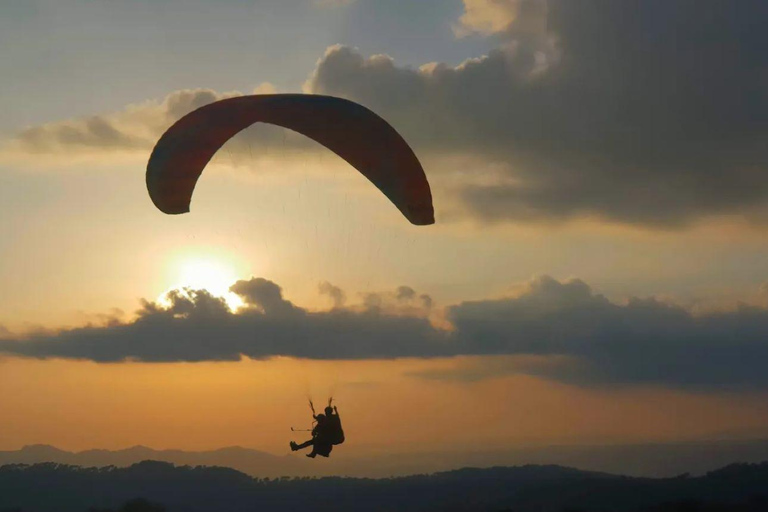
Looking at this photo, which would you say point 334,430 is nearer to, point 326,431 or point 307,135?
point 326,431

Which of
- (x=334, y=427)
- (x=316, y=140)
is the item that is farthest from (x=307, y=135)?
(x=334, y=427)

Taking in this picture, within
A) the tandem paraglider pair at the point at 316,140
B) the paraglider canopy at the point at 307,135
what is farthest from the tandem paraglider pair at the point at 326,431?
the paraglider canopy at the point at 307,135

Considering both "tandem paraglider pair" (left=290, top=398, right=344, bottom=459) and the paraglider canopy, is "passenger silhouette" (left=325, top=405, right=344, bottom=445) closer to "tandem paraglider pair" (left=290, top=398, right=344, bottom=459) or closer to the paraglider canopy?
"tandem paraglider pair" (left=290, top=398, right=344, bottom=459)

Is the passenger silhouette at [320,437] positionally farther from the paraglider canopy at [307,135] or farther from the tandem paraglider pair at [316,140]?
the paraglider canopy at [307,135]

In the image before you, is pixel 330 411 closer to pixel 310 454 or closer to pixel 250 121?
pixel 310 454

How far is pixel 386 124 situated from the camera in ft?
93.4

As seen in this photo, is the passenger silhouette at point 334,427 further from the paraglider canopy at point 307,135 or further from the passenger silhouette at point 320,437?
the paraglider canopy at point 307,135

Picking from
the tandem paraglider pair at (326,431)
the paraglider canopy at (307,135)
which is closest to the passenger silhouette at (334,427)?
the tandem paraglider pair at (326,431)

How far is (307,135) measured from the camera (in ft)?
96.0

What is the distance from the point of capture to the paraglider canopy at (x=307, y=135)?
28.2m

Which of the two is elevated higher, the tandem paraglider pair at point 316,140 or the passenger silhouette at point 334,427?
the tandem paraglider pair at point 316,140

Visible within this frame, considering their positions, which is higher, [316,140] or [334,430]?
[316,140]

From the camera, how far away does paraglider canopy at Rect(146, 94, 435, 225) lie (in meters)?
28.2

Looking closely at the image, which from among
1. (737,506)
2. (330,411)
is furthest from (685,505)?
(330,411)
